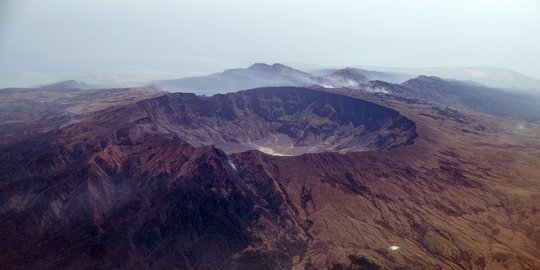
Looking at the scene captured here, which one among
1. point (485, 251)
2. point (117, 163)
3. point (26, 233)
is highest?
point (117, 163)

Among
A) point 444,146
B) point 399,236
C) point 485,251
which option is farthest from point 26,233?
point 444,146

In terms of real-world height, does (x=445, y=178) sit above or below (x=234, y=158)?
below

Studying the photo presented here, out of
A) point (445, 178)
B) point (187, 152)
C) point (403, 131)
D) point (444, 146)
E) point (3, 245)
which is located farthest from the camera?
point (403, 131)

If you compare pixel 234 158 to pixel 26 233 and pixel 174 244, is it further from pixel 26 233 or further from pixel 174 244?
pixel 26 233

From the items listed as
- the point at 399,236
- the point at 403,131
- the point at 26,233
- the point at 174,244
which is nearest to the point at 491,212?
the point at 399,236

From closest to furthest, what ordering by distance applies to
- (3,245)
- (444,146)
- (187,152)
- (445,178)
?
1. (3,245)
2. (187,152)
3. (445,178)
4. (444,146)

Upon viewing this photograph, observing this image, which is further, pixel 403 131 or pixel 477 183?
pixel 403 131
